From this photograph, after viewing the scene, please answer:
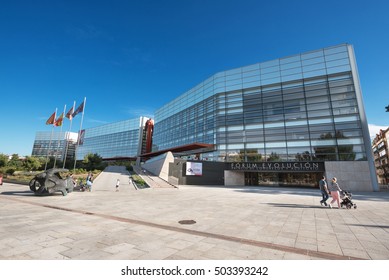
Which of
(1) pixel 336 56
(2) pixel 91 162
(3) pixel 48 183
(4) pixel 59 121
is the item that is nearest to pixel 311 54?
(1) pixel 336 56

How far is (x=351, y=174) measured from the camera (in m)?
30.4

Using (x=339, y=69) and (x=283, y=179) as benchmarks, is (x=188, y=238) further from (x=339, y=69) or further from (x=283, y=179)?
(x=339, y=69)

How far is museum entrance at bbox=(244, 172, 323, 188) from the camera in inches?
1354

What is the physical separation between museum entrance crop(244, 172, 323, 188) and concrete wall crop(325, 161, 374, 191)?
2412 millimetres

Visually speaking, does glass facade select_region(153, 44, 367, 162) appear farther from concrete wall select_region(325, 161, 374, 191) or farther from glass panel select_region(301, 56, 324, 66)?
concrete wall select_region(325, 161, 374, 191)

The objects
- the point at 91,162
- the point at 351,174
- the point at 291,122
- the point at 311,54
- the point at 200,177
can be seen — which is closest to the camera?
the point at 351,174

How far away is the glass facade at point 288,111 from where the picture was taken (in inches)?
1303

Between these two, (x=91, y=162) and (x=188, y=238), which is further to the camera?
(x=91, y=162)

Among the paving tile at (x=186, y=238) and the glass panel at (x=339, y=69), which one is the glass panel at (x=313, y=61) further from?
the paving tile at (x=186, y=238)

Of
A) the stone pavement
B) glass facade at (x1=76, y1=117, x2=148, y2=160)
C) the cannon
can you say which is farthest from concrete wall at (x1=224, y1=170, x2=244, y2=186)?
glass facade at (x1=76, y1=117, x2=148, y2=160)

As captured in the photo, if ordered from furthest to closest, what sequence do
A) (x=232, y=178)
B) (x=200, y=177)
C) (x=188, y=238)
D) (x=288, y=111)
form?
(x=232, y=178) → (x=288, y=111) → (x=200, y=177) → (x=188, y=238)

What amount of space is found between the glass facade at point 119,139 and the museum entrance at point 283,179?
6670 cm

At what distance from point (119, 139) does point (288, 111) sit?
8500 centimetres
